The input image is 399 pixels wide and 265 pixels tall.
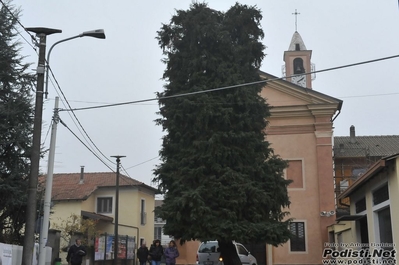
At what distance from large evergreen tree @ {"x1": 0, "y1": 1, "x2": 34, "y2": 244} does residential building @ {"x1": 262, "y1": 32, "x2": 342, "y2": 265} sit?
14.5 metres

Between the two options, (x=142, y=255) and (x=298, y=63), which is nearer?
(x=142, y=255)

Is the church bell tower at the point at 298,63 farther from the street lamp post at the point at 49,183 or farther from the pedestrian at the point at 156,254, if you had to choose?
the street lamp post at the point at 49,183

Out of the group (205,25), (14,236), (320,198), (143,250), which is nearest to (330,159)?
(320,198)

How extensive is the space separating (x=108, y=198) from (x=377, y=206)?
88.3 ft

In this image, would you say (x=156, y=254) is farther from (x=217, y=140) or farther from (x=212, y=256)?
(x=217, y=140)

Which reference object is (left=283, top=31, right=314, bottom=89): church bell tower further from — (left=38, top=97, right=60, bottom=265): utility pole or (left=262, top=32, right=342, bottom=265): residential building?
(left=38, top=97, right=60, bottom=265): utility pole

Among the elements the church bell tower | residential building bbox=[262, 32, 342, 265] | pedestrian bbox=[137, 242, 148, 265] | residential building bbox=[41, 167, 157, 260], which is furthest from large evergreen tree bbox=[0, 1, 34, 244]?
the church bell tower

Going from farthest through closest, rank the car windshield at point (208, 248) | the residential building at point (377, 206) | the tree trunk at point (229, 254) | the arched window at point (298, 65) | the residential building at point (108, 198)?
the arched window at point (298, 65) < the residential building at point (108, 198) < the car windshield at point (208, 248) < the tree trunk at point (229, 254) < the residential building at point (377, 206)

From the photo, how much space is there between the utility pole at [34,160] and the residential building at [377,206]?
8850mm

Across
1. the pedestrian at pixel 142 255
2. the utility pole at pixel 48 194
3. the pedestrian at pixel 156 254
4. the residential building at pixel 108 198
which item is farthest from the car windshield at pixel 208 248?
the residential building at pixel 108 198

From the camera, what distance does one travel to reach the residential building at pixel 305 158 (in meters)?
28.1

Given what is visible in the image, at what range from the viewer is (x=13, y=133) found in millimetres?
17109

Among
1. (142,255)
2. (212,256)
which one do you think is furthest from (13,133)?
(212,256)

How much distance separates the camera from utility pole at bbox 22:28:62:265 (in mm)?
12438
